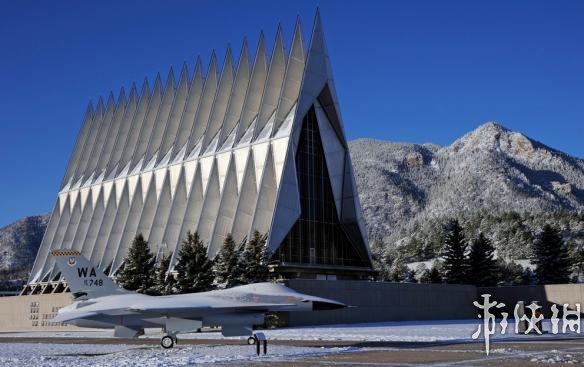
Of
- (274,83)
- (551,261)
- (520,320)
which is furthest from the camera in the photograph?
(551,261)

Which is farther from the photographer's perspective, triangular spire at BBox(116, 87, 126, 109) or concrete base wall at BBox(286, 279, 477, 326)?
triangular spire at BBox(116, 87, 126, 109)

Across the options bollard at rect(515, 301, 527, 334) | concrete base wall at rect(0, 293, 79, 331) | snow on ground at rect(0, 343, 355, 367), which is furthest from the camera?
concrete base wall at rect(0, 293, 79, 331)

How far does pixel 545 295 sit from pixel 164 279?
29.8 m

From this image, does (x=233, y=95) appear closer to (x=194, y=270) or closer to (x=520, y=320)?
(x=194, y=270)

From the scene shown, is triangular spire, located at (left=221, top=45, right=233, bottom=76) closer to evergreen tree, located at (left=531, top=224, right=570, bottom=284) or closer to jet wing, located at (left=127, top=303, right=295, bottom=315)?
evergreen tree, located at (left=531, top=224, right=570, bottom=284)

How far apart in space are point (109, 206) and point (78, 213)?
7.99m

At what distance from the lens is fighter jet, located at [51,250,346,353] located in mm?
24875

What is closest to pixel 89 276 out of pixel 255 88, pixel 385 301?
pixel 385 301

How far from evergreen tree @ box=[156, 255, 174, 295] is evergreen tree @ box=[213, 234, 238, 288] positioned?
188 inches

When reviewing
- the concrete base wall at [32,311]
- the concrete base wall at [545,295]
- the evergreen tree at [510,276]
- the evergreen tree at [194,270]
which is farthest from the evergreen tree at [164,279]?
the evergreen tree at [510,276]

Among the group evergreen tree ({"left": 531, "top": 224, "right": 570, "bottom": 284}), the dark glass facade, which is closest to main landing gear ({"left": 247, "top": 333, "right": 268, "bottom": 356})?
the dark glass facade

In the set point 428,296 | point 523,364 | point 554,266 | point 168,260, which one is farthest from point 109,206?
point 523,364

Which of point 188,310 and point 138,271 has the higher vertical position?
point 138,271

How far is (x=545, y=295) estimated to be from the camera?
169 feet
